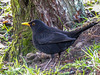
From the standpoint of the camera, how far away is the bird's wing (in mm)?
3842

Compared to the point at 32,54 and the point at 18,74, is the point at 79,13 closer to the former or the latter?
the point at 32,54

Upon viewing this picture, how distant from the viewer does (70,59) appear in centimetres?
395

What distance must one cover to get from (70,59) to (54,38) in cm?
57

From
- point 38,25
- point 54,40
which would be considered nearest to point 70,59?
point 54,40

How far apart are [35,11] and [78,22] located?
1.19 metres

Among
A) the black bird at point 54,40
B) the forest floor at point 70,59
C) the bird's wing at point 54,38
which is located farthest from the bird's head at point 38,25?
the forest floor at point 70,59

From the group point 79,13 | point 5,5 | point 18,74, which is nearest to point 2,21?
point 5,5

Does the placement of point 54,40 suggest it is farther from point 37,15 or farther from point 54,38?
point 37,15

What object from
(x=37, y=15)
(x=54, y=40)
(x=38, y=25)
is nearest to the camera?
(x=54, y=40)

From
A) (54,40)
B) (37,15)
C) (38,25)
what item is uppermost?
(37,15)

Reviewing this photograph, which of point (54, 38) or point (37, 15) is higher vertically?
point (37, 15)

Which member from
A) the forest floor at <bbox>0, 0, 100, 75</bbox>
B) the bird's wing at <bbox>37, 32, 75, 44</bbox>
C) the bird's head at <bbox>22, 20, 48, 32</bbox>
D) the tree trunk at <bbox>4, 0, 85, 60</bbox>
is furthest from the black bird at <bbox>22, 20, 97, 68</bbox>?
the tree trunk at <bbox>4, 0, 85, 60</bbox>

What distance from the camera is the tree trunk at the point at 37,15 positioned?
459 centimetres

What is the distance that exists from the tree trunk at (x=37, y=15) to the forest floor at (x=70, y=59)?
1.18 feet
